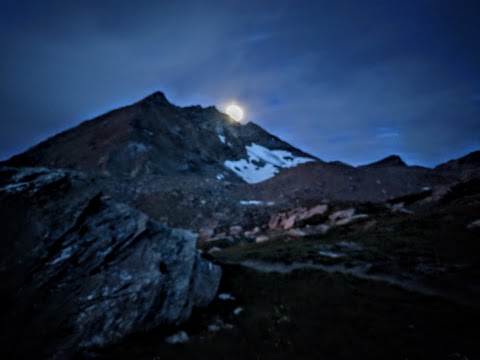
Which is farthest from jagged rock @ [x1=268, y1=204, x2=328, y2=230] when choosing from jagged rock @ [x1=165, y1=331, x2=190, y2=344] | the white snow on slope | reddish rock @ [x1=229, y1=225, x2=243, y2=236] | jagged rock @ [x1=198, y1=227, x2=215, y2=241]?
the white snow on slope

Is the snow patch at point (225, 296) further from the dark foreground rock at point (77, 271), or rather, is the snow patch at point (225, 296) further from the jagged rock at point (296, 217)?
the jagged rock at point (296, 217)

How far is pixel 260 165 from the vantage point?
118500 millimetres

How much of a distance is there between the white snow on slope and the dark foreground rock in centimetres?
8403

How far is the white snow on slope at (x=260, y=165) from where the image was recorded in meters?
104

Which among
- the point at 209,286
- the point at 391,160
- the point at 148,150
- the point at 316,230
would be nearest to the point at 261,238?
the point at 316,230

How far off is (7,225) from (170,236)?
751cm

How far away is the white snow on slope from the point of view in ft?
342

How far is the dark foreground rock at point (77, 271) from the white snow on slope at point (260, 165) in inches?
3308

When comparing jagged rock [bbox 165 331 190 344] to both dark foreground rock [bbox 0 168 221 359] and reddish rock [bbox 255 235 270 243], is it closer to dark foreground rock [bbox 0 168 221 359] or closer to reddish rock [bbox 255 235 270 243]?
dark foreground rock [bbox 0 168 221 359]

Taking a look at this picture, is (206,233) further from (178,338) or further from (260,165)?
(260,165)

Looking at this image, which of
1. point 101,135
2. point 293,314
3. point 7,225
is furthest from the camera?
point 101,135

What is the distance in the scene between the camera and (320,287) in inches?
614

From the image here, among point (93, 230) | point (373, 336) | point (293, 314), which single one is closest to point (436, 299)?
point (373, 336)

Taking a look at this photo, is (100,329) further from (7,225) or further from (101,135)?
(101,135)
